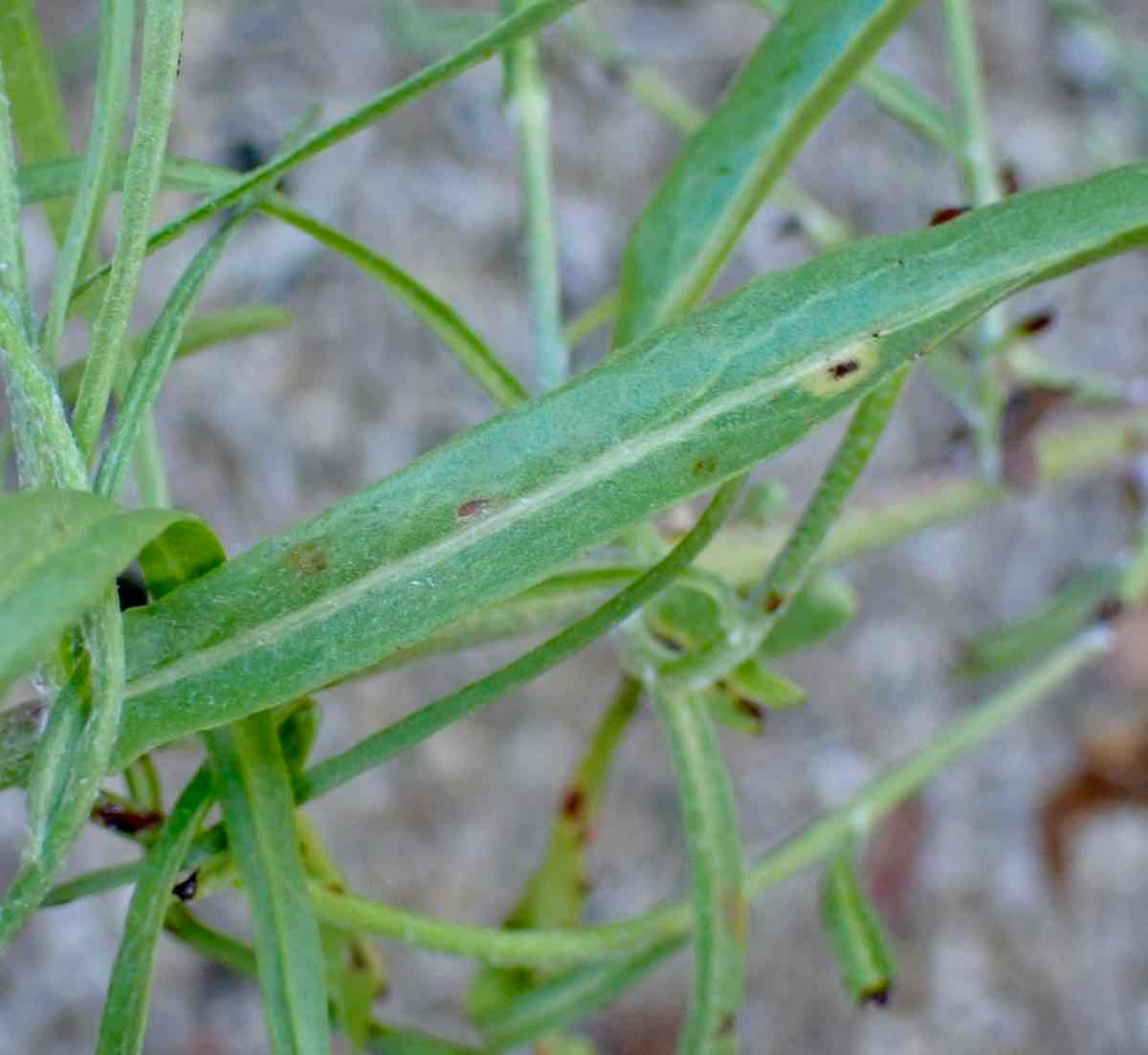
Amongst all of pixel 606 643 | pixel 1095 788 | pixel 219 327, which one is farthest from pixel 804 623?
pixel 1095 788

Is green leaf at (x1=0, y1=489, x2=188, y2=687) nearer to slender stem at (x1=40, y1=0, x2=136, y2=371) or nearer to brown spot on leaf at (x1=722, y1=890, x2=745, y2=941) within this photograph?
slender stem at (x1=40, y1=0, x2=136, y2=371)

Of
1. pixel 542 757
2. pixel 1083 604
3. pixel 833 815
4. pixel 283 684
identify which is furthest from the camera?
pixel 542 757

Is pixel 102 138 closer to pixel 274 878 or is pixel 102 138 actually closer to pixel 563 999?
pixel 274 878

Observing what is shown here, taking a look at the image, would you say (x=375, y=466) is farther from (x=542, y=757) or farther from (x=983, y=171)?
(x=983, y=171)

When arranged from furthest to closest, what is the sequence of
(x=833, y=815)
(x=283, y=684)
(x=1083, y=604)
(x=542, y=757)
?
(x=542, y=757) → (x=1083, y=604) → (x=833, y=815) → (x=283, y=684)

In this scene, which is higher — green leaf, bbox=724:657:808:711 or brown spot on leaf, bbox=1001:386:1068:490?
brown spot on leaf, bbox=1001:386:1068:490

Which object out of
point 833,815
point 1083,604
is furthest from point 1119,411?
point 833,815

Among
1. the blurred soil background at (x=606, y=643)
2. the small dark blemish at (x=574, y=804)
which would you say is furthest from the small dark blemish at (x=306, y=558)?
the blurred soil background at (x=606, y=643)

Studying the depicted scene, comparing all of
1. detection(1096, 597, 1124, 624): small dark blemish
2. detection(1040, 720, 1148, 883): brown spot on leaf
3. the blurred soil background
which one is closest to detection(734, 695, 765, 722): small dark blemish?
detection(1096, 597, 1124, 624): small dark blemish
